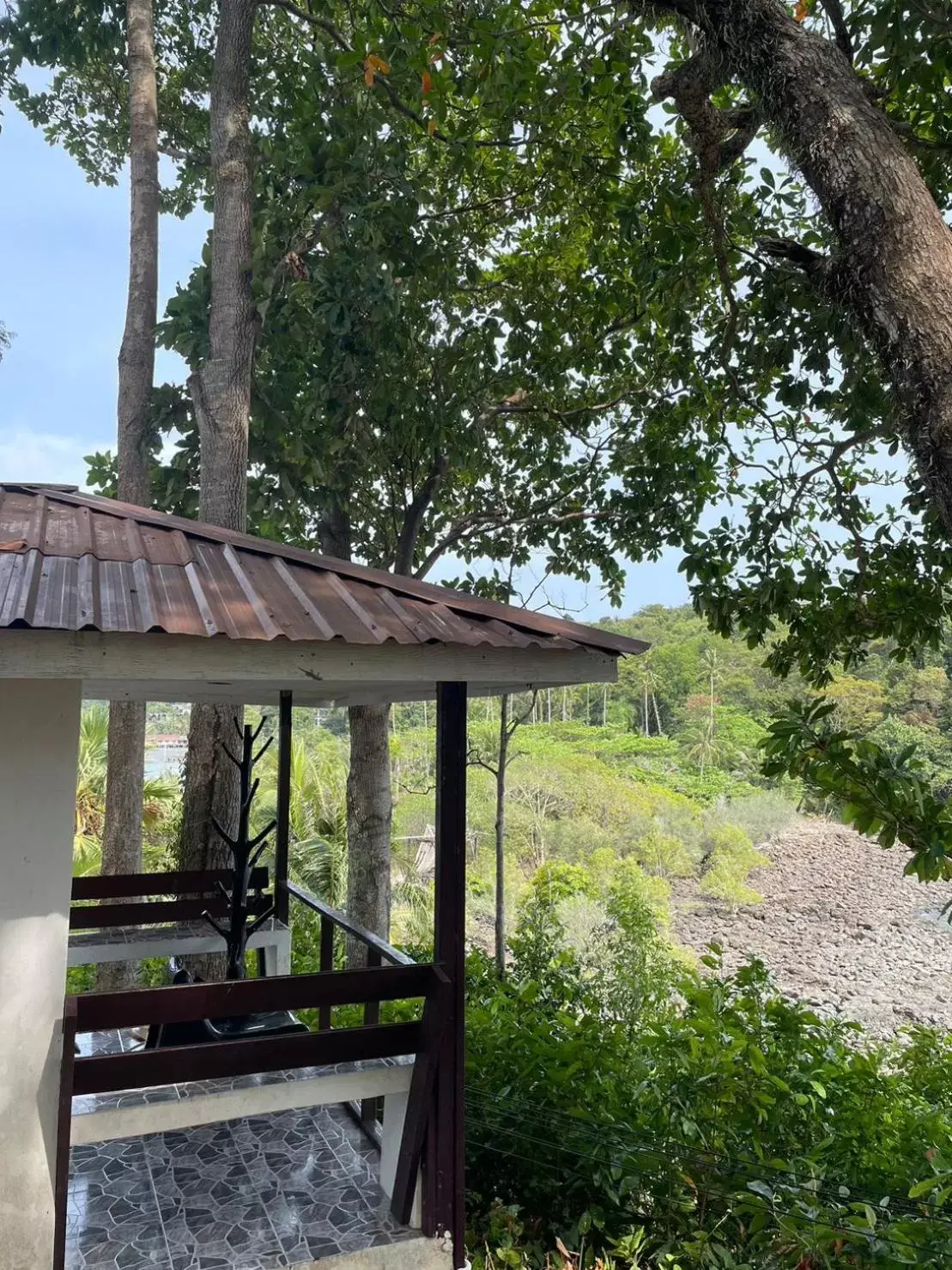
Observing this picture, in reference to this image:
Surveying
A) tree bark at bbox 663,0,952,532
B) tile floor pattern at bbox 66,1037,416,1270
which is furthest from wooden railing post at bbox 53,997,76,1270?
tree bark at bbox 663,0,952,532

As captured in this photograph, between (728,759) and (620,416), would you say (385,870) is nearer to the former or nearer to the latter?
(620,416)

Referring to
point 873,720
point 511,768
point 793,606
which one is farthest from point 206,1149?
point 873,720

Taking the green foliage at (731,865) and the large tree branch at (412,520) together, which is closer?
the large tree branch at (412,520)

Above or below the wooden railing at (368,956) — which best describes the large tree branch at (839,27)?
above

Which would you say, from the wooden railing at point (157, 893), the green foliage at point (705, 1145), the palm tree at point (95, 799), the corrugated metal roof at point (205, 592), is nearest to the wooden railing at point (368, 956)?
the wooden railing at point (157, 893)

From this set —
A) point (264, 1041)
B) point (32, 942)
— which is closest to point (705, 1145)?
point (264, 1041)

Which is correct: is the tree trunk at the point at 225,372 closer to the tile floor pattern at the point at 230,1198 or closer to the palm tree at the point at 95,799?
the tile floor pattern at the point at 230,1198

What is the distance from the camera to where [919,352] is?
8.48 ft

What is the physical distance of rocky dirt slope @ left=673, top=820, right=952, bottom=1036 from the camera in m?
14.8

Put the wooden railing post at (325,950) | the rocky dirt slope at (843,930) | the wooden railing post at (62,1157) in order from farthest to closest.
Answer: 1. the rocky dirt slope at (843,930)
2. the wooden railing post at (325,950)
3. the wooden railing post at (62,1157)

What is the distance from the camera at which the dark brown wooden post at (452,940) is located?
286cm

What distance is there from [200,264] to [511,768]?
18.1 meters

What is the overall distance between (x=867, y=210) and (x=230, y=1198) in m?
4.00

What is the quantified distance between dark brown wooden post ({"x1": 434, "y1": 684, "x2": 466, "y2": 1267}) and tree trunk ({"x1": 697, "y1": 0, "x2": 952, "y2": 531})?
1.66 meters
